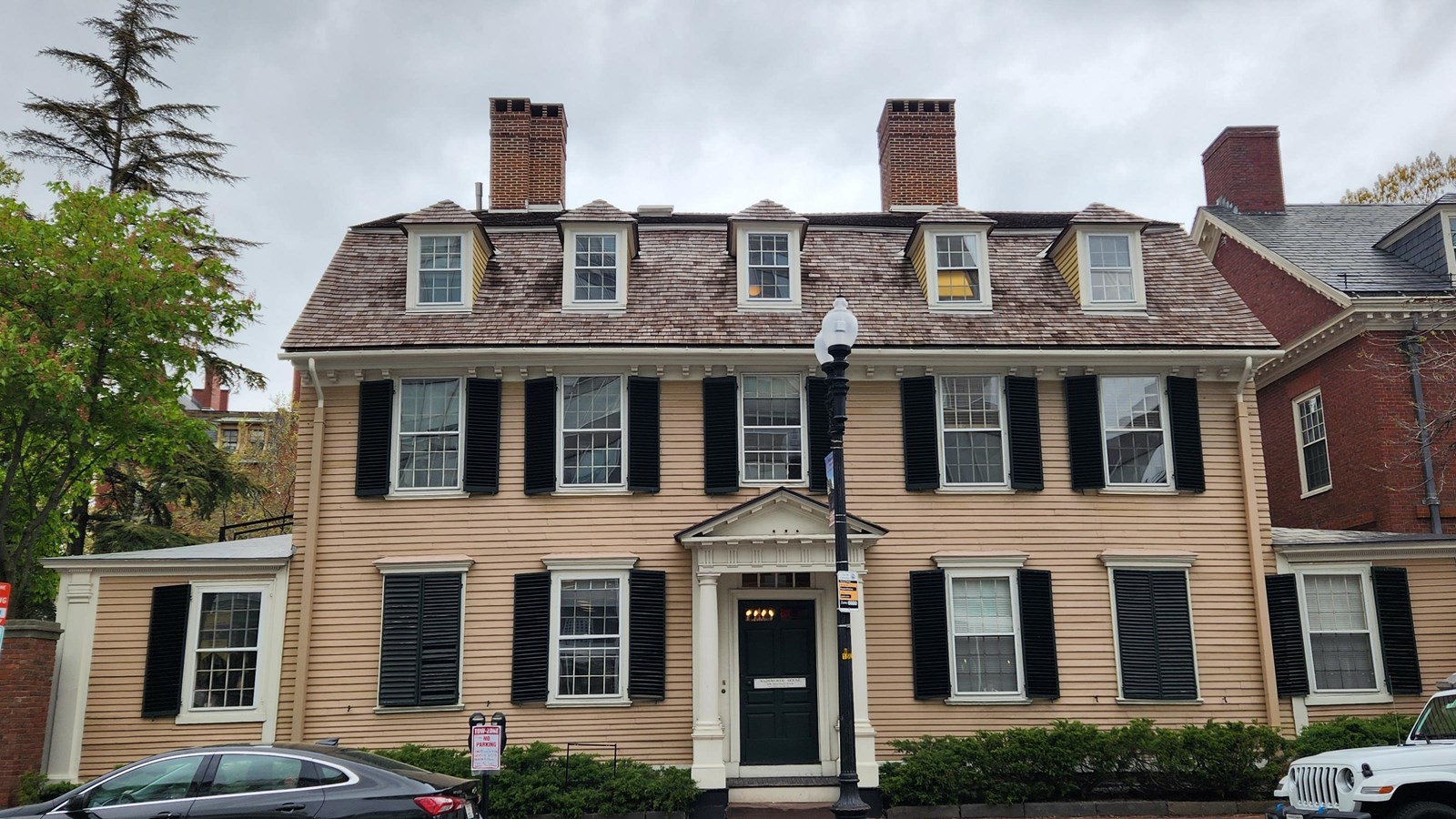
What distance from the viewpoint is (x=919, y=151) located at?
2177 cm

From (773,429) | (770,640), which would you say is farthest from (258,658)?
(773,429)

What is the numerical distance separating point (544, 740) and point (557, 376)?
5320mm

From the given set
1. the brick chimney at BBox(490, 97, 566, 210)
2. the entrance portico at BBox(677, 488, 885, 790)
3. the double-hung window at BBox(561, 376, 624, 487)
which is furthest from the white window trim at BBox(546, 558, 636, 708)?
the brick chimney at BBox(490, 97, 566, 210)

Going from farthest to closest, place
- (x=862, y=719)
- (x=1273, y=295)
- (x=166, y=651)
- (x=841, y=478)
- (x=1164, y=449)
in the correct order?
(x=1273, y=295)
(x=1164, y=449)
(x=166, y=651)
(x=862, y=719)
(x=841, y=478)

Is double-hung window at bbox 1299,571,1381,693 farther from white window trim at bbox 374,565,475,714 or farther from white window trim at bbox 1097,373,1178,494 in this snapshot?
Answer: white window trim at bbox 374,565,475,714

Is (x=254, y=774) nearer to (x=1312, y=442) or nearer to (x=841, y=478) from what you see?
(x=841, y=478)

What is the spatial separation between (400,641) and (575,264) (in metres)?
6.36

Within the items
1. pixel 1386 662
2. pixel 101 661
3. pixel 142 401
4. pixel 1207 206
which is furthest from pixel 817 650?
pixel 1207 206

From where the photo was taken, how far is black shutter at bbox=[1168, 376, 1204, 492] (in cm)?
1683

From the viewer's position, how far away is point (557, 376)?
55.3 feet

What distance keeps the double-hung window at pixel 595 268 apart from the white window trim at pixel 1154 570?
28.5 ft

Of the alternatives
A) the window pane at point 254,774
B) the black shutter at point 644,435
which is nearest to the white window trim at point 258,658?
the black shutter at point 644,435

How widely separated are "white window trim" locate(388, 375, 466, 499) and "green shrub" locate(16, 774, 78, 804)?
566 centimetres

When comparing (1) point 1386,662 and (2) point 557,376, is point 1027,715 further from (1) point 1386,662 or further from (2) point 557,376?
(2) point 557,376
